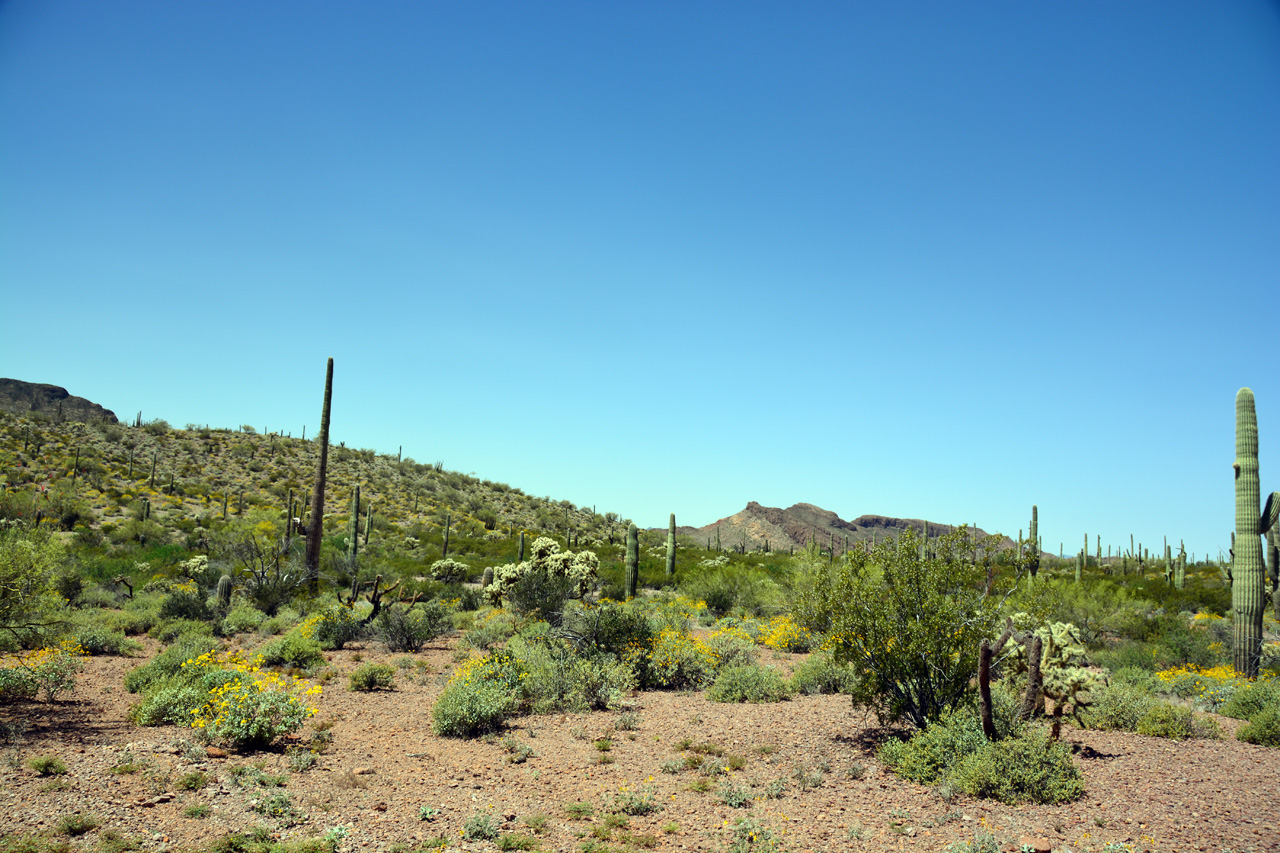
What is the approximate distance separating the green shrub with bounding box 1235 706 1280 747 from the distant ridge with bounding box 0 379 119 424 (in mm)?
95976

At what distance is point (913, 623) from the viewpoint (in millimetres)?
9594

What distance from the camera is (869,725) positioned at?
37.7 feet

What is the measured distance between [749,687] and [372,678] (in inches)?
297

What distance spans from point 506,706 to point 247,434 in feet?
200

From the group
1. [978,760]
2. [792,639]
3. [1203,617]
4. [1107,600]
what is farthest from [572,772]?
[1203,617]

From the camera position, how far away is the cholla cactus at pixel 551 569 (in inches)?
901

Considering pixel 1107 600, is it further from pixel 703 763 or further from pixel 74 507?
pixel 74 507

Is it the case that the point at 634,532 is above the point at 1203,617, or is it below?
above

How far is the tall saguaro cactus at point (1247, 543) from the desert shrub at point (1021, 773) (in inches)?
467

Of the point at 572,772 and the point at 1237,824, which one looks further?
the point at 572,772

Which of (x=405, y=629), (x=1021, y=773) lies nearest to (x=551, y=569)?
(x=405, y=629)

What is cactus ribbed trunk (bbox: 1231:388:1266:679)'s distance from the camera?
16406 millimetres

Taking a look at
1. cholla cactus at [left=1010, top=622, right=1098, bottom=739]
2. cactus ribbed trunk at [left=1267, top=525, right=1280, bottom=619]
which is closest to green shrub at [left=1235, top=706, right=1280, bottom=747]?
cholla cactus at [left=1010, top=622, right=1098, bottom=739]

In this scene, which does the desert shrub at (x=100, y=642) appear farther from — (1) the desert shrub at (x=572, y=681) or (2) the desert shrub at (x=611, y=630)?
(2) the desert shrub at (x=611, y=630)
